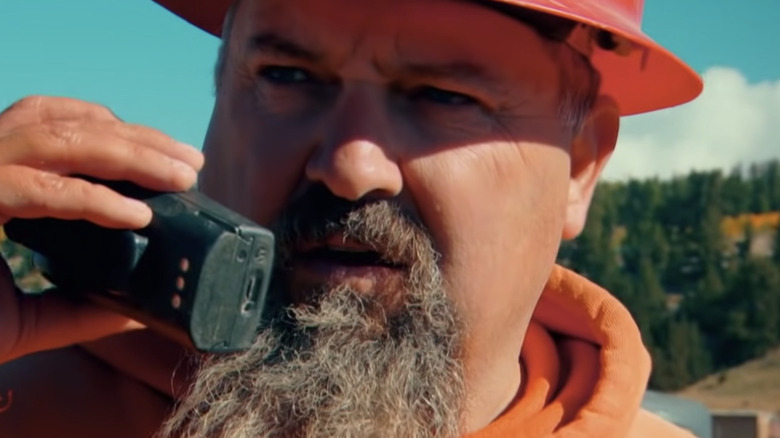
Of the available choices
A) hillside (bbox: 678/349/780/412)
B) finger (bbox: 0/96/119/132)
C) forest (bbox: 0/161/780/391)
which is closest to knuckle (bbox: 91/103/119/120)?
finger (bbox: 0/96/119/132)

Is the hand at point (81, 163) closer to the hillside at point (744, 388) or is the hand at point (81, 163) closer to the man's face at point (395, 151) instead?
the man's face at point (395, 151)

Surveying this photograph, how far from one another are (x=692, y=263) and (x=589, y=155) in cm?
4328

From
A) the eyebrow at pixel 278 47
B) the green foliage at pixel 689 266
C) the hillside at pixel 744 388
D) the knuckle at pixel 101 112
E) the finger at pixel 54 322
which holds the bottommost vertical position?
the hillside at pixel 744 388

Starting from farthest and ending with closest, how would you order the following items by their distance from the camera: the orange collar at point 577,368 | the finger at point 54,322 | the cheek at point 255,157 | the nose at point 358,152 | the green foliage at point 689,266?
the green foliage at point 689,266, the orange collar at point 577,368, the cheek at point 255,157, the nose at point 358,152, the finger at point 54,322

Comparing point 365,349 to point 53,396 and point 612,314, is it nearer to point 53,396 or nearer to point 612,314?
point 53,396

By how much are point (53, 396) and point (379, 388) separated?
0.62 metres

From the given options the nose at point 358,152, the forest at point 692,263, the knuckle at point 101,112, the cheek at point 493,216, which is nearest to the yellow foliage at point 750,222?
the forest at point 692,263

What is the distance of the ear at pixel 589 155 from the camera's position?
2.61 metres

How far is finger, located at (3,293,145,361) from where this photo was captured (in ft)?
6.13

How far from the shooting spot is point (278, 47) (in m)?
2.22

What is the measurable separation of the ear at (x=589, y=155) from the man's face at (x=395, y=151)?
25cm

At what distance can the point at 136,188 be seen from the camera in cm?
167

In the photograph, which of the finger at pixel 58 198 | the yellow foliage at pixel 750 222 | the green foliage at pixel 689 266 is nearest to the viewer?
the finger at pixel 58 198

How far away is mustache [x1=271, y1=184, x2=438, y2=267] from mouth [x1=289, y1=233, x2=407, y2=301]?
1 cm
